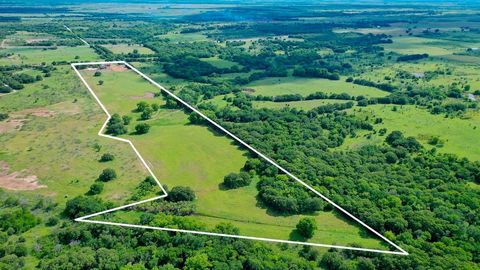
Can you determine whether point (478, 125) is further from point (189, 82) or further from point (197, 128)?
point (189, 82)

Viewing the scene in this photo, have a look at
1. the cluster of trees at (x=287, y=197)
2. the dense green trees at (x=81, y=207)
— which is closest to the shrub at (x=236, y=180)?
the cluster of trees at (x=287, y=197)

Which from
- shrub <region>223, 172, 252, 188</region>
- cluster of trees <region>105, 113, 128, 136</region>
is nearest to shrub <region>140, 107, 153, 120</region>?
cluster of trees <region>105, 113, 128, 136</region>

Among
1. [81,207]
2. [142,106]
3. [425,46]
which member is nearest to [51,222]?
[81,207]

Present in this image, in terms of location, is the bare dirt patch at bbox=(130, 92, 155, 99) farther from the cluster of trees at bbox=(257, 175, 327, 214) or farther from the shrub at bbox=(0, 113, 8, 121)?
the cluster of trees at bbox=(257, 175, 327, 214)

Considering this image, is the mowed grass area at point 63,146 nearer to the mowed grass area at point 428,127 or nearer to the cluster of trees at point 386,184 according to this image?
the cluster of trees at point 386,184

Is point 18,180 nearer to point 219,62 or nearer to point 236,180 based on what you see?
point 236,180
